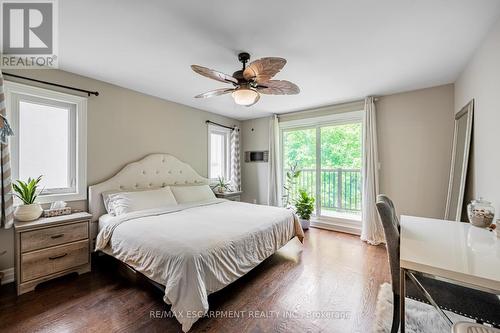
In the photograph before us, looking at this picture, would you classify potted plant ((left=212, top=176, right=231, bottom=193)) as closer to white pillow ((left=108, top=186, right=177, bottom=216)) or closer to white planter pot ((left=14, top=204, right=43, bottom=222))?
white pillow ((left=108, top=186, right=177, bottom=216))

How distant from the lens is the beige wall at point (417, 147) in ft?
9.90

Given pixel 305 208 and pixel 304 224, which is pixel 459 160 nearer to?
pixel 305 208

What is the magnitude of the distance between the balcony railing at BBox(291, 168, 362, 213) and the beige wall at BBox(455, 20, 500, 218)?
1658 mm

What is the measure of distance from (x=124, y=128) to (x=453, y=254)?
3.74 meters

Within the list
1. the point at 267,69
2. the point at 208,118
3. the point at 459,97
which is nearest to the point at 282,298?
the point at 267,69

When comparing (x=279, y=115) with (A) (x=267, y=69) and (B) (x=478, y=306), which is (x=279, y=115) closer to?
(A) (x=267, y=69)

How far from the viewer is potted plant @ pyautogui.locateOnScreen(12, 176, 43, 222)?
6.94 ft

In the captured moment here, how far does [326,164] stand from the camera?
13.9ft

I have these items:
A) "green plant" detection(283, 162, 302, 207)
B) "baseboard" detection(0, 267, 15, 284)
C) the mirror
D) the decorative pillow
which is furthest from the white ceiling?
"baseboard" detection(0, 267, 15, 284)

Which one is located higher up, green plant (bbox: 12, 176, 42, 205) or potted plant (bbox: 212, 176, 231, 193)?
green plant (bbox: 12, 176, 42, 205)

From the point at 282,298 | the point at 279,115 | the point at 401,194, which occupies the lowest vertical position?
the point at 282,298

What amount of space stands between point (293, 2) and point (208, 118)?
324 cm

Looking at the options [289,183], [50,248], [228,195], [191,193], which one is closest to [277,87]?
[191,193]

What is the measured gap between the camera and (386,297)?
1942 mm
